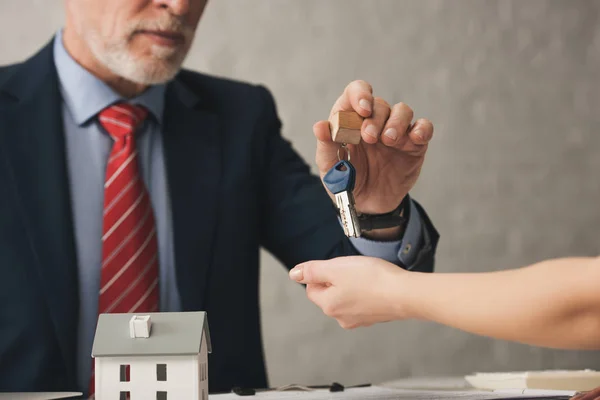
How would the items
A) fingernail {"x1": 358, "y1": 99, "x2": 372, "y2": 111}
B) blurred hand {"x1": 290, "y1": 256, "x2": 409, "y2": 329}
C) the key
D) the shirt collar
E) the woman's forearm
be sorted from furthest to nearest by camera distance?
the shirt collar → fingernail {"x1": 358, "y1": 99, "x2": 372, "y2": 111} → the key → blurred hand {"x1": 290, "y1": 256, "x2": 409, "y2": 329} → the woman's forearm

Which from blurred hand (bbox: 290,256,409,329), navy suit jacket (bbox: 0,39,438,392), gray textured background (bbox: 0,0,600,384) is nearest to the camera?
blurred hand (bbox: 290,256,409,329)

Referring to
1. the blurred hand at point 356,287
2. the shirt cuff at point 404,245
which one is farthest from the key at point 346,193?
the shirt cuff at point 404,245

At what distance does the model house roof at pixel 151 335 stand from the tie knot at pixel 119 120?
79 centimetres

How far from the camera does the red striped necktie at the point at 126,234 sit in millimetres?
1328

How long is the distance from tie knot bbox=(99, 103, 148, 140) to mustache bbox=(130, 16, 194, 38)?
153 millimetres

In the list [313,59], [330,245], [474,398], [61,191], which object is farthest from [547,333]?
[313,59]

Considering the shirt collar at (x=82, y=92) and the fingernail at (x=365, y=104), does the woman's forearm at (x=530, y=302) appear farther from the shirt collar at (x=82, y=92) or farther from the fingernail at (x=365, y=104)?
the shirt collar at (x=82, y=92)

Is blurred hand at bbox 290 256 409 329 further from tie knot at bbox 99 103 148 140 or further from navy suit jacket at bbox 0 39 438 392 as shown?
tie knot at bbox 99 103 148 140

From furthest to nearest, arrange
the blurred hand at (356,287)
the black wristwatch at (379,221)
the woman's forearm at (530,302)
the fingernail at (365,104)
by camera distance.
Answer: the black wristwatch at (379,221), the fingernail at (365,104), the blurred hand at (356,287), the woman's forearm at (530,302)

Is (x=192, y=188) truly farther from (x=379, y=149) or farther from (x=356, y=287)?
(x=356, y=287)

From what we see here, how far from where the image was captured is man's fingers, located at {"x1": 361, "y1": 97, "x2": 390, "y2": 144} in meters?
0.86

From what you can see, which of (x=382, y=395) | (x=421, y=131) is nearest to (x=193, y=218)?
(x=421, y=131)

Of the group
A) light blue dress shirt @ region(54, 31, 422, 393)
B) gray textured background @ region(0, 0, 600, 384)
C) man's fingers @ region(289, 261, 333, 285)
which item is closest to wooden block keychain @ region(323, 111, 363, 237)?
man's fingers @ region(289, 261, 333, 285)

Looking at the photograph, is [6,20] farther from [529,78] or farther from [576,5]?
[576,5]
